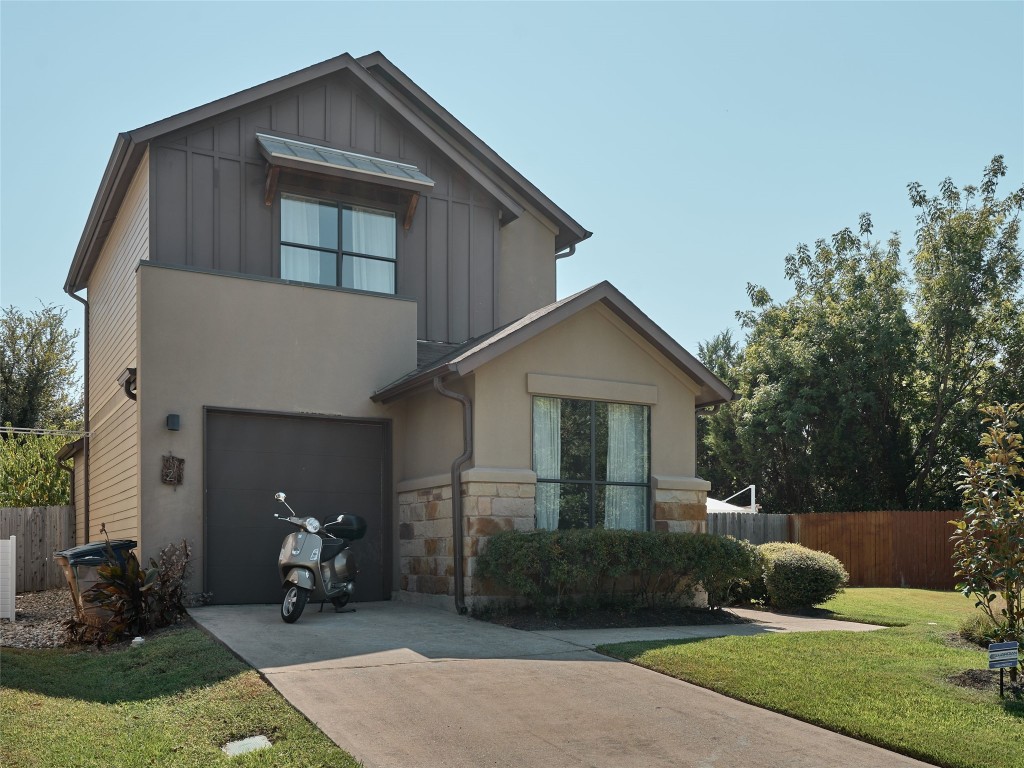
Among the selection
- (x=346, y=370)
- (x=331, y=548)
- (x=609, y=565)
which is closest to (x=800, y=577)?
(x=609, y=565)

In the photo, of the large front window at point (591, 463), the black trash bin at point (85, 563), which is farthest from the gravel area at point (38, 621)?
the large front window at point (591, 463)

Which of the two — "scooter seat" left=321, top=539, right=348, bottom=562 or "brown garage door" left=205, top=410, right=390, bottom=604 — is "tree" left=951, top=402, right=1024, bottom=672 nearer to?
"scooter seat" left=321, top=539, right=348, bottom=562

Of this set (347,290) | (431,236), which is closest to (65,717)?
(347,290)

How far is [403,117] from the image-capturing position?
16.2 m

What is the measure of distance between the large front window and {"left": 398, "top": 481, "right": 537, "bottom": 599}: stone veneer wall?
1.64 ft

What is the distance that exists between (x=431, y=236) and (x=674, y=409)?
4.97m

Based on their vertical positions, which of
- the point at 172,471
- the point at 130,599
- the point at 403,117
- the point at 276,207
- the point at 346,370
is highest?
the point at 403,117

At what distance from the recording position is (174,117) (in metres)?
13.9

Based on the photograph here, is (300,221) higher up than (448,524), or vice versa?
(300,221)

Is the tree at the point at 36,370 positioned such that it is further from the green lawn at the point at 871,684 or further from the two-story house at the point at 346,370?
the green lawn at the point at 871,684

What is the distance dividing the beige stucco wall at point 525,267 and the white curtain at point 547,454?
4.15 metres

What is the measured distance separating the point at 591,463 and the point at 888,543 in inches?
545

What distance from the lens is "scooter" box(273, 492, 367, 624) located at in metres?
11.1

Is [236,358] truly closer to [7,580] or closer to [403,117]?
[7,580]
